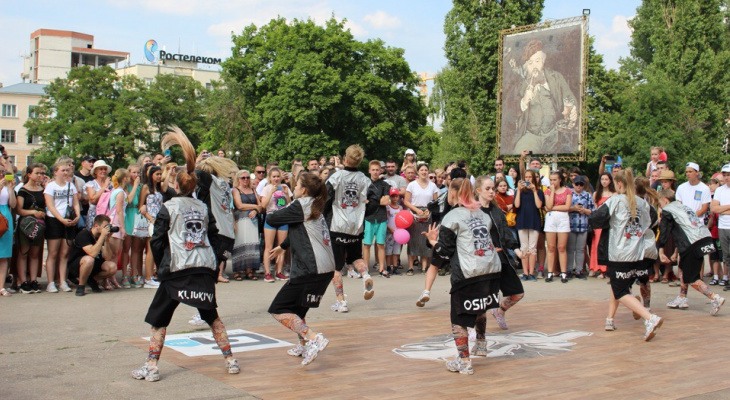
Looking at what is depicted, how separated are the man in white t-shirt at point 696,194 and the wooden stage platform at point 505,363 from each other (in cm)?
428

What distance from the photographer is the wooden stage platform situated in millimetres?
6004

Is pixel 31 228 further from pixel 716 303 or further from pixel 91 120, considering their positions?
pixel 91 120

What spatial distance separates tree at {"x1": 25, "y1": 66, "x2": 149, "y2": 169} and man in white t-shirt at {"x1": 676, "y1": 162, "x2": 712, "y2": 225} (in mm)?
56708

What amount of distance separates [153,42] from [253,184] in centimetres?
10880

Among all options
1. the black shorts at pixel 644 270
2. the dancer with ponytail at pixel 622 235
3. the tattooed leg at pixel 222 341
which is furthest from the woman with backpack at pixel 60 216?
the black shorts at pixel 644 270

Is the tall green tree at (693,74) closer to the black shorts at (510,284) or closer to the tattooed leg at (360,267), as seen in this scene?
the tattooed leg at (360,267)

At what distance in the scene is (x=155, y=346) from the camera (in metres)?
6.16

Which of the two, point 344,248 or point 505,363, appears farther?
point 344,248

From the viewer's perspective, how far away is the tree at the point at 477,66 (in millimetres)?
49656

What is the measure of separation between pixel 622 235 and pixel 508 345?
208 centimetres

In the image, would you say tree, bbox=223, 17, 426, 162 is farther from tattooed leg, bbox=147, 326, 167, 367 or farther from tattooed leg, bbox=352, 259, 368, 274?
tattooed leg, bbox=147, 326, 167, 367

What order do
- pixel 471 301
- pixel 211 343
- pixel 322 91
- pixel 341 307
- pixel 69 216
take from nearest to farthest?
pixel 471 301 → pixel 211 343 → pixel 341 307 → pixel 69 216 → pixel 322 91

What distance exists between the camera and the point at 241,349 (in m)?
7.41

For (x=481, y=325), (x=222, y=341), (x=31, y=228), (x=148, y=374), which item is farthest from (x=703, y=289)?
(x=31, y=228)
